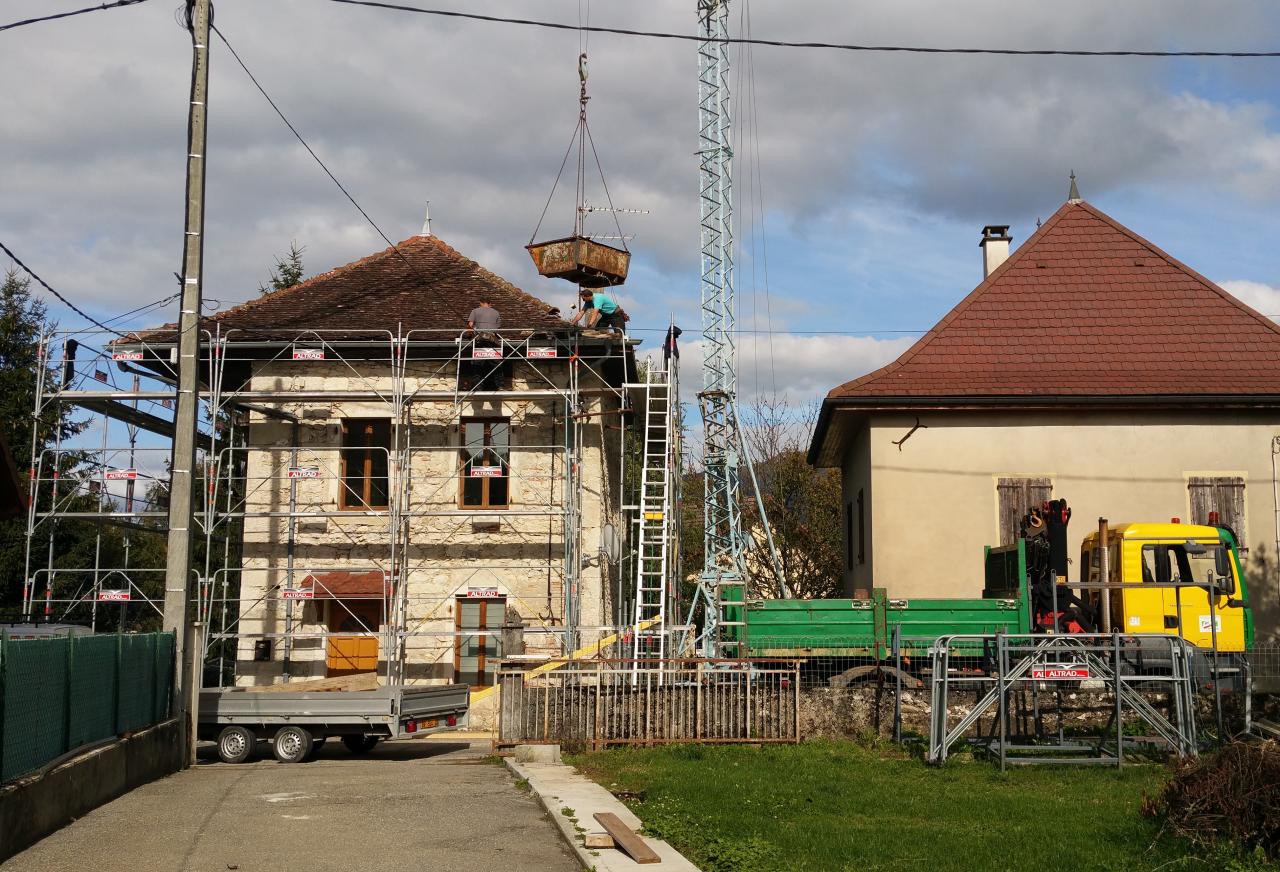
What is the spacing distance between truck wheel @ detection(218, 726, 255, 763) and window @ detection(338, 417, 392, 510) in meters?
7.49

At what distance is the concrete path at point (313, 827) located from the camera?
30.1 feet

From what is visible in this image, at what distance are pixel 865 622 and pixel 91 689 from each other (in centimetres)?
950

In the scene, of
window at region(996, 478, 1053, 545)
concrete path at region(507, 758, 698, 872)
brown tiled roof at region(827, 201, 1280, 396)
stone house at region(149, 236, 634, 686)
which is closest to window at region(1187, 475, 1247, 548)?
brown tiled roof at region(827, 201, 1280, 396)

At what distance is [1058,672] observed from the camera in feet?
46.9

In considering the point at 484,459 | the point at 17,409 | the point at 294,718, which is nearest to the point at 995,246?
the point at 484,459

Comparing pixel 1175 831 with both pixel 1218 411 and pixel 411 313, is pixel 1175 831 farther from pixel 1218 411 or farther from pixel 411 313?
pixel 411 313

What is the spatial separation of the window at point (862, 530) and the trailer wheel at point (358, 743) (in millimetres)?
9865

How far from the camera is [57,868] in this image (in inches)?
355

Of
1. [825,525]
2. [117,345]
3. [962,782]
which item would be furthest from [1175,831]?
[825,525]

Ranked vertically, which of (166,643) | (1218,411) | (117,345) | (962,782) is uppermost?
(117,345)

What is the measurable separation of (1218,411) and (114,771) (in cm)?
1801

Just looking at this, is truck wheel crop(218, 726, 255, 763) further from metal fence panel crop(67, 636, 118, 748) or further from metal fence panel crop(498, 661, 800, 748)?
metal fence panel crop(67, 636, 118, 748)

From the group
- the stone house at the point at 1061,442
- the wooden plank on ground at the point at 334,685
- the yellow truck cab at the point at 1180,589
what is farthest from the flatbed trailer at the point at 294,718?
the yellow truck cab at the point at 1180,589

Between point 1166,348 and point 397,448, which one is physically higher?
point 1166,348
